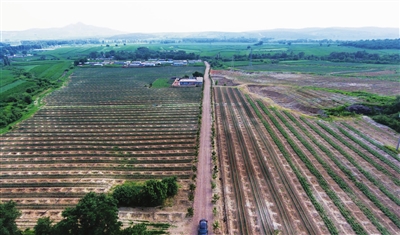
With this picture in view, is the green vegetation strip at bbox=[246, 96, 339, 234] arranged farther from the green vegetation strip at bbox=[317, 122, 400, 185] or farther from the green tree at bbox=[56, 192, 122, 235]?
the green tree at bbox=[56, 192, 122, 235]

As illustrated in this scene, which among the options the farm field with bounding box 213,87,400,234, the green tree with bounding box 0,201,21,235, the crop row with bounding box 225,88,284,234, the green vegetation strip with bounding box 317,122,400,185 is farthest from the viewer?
the green vegetation strip with bounding box 317,122,400,185

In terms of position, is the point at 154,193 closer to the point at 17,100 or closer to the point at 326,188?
the point at 326,188

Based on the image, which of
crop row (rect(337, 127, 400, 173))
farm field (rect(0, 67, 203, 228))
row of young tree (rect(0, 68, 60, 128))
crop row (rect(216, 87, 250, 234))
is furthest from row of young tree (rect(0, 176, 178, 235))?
row of young tree (rect(0, 68, 60, 128))

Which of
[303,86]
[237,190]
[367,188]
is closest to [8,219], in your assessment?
[237,190]

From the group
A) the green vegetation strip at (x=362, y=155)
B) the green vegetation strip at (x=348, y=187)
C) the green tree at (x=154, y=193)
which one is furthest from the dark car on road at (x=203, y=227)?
the green vegetation strip at (x=362, y=155)

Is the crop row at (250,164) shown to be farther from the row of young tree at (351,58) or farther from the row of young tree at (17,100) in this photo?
the row of young tree at (351,58)

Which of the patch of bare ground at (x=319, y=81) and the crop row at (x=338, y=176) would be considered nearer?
the crop row at (x=338, y=176)

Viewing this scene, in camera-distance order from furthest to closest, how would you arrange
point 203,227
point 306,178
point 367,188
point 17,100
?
point 17,100
point 306,178
point 367,188
point 203,227
